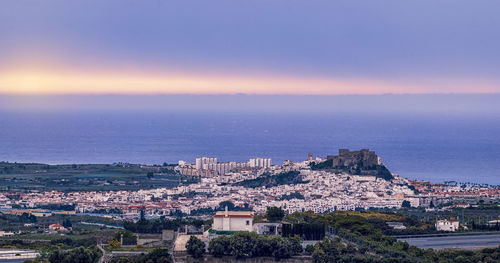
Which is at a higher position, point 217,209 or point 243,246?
point 217,209

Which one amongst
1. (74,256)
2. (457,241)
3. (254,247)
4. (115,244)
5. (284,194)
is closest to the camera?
(74,256)

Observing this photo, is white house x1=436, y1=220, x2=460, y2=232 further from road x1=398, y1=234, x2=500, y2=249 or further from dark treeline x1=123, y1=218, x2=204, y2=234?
dark treeline x1=123, y1=218, x2=204, y2=234

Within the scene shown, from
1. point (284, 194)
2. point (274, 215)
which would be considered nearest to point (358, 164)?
point (284, 194)

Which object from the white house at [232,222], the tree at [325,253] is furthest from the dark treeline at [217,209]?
the tree at [325,253]

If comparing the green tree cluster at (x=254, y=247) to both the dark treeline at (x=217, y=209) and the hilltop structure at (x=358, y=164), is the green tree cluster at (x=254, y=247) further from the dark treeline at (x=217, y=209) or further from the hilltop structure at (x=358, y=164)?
the hilltop structure at (x=358, y=164)

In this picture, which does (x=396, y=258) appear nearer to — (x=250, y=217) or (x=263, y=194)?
(x=250, y=217)

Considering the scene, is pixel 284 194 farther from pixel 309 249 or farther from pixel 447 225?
pixel 309 249
